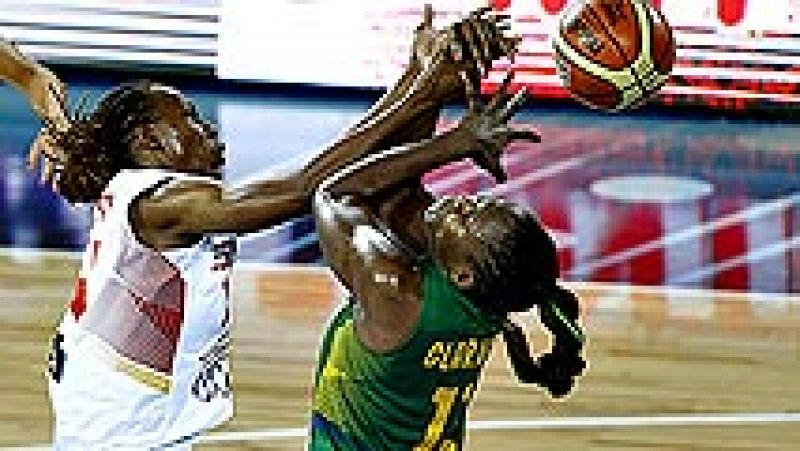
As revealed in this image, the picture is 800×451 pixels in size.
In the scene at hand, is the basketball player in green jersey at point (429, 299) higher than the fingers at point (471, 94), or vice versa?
the fingers at point (471, 94)

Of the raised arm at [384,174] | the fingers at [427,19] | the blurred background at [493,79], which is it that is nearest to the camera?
the raised arm at [384,174]

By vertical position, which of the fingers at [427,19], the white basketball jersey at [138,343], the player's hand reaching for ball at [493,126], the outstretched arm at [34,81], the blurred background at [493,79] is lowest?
the blurred background at [493,79]

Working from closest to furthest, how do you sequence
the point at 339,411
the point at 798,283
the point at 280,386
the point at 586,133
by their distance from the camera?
the point at 339,411
the point at 280,386
the point at 798,283
the point at 586,133

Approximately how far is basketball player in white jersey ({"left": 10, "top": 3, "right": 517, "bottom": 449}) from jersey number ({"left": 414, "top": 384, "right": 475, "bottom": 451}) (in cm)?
64

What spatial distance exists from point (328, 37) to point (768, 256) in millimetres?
4184

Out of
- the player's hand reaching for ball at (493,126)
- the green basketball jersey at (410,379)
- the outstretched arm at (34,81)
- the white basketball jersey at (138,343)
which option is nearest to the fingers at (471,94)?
the player's hand reaching for ball at (493,126)

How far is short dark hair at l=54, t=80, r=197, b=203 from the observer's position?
13.9 ft

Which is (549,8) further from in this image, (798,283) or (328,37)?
(798,283)

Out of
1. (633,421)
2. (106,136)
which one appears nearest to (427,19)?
(106,136)

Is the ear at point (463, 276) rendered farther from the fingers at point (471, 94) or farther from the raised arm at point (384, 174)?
the fingers at point (471, 94)

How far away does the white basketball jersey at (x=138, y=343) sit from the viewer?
4.19 meters

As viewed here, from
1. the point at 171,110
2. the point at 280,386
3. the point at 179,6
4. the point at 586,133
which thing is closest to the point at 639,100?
the point at 171,110

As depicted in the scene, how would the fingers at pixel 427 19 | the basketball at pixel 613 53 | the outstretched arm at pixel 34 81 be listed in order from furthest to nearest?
the basketball at pixel 613 53
the outstretched arm at pixel 34 81
the fingers at pixel 427 19

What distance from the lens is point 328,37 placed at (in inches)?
526
